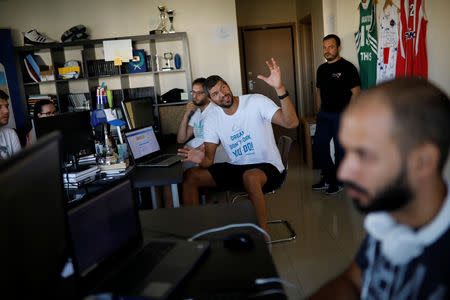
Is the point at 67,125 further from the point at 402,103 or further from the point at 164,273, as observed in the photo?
the point at 402,103

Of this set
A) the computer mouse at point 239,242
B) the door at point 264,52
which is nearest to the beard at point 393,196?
the computer mouse at point 239,242

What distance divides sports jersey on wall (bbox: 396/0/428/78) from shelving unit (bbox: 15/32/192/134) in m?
A: 2.76

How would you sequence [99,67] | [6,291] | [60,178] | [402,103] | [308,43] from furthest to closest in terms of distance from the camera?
[308,43]
[99,67]
[60,178]
[402,103]
[6,291]

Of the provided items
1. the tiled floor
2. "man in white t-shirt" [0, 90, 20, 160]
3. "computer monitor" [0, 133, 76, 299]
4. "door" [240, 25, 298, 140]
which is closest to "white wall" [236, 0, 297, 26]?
"door" [240, 25, 298, 140]

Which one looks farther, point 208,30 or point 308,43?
point 308,43

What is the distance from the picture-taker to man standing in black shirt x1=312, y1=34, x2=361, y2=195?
436cm

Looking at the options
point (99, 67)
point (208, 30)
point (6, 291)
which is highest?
point (208, 30)

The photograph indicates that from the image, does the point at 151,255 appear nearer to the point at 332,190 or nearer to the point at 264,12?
the point at 332,190

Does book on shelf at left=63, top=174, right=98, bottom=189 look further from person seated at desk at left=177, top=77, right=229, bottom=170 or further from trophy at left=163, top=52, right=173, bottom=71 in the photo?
trophy at left=163, top=52, right=173, bottom=71

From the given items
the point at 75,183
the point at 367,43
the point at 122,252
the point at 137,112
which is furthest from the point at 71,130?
the point at 367,43

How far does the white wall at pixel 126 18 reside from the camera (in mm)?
5613

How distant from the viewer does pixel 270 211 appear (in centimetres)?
393

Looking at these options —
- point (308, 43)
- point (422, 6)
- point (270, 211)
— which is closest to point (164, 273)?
point (270, 211)

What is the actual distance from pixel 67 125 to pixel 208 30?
10.1 ft
